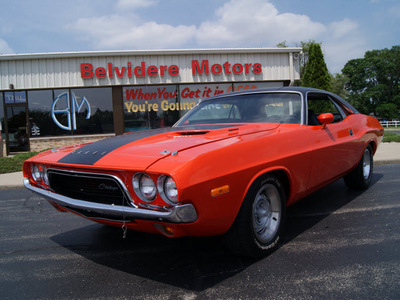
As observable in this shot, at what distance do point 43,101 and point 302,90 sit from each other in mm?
12204

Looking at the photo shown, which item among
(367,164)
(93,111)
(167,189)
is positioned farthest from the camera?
(93,111)

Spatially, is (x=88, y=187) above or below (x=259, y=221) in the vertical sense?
above

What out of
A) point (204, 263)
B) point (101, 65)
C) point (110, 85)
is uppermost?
point (101, 65)

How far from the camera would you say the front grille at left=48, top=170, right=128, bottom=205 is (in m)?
2.18

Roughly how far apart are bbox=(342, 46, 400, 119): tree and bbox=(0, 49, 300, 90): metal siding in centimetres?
5325

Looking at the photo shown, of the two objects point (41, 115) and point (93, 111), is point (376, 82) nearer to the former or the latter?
point (93, 111)

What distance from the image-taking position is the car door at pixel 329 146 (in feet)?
10.1

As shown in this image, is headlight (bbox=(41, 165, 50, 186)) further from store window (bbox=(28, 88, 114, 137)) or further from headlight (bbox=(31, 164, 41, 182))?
store window (bbox=(28, 88, 114, 137))

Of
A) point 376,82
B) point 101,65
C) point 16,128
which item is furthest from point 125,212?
point 376,82

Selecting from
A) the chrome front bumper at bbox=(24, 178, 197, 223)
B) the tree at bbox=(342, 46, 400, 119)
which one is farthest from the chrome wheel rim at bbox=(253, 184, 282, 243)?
the tree at bbox=(342, 46, 400, 119)

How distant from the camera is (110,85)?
12.7 metres

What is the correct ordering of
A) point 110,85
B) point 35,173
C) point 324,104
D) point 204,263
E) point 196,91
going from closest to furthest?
point 204,263, point 35,173, point 324,104, point 110,85, point 196,91

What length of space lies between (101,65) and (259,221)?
38.4 ft

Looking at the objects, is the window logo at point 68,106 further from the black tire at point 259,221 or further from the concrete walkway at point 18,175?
the black tire at point 259,221
